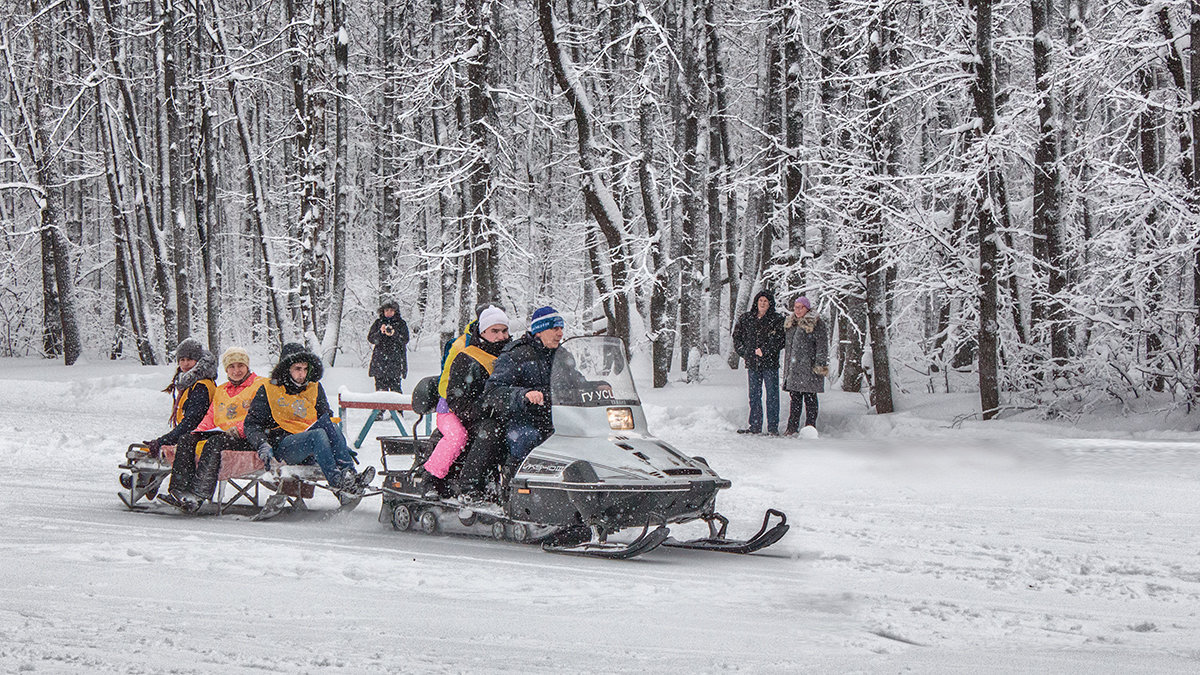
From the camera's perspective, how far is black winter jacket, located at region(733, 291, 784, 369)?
14.8 metres

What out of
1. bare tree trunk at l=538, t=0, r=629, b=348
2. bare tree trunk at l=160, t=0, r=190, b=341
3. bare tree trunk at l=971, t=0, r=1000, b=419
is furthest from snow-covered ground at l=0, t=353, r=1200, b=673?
bare tree trunk at l=160, t=0, r=190, b=341

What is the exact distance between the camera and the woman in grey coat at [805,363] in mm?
14477

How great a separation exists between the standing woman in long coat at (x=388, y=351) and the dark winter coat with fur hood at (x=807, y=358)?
5.58 m

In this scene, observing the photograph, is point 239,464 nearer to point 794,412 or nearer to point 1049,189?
point 794,412

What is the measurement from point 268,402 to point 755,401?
709cm

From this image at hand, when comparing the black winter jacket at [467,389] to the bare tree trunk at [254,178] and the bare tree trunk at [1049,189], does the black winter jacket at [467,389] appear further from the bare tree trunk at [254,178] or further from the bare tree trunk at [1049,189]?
the bare tree trunk at [254,178]

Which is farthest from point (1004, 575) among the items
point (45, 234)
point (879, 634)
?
point (45, 234)

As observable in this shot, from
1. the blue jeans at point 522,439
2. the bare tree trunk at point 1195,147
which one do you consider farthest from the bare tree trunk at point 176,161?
the bare tree trunk at point 1195,147

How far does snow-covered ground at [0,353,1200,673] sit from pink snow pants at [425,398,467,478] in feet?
1.76

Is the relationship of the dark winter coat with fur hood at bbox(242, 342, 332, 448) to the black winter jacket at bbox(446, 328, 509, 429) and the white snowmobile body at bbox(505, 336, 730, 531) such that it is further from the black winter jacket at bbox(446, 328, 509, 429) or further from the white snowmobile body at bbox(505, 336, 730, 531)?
the white snowmobile body at bbox(505, 336, 730, 531)

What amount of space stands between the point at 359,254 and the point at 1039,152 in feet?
89.5

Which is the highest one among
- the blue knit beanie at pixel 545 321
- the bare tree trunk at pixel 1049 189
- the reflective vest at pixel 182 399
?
the bare tree trunk at pixel 1049 189

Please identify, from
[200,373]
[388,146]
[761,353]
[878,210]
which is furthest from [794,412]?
[388,146]

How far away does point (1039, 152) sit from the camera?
50.1ft
